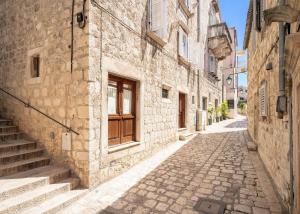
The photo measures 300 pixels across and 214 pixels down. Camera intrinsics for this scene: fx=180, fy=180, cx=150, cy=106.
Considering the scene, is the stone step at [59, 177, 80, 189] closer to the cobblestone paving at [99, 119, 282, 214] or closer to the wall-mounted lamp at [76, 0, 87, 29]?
the cobblestone paving at [99, 119, 282, 214]

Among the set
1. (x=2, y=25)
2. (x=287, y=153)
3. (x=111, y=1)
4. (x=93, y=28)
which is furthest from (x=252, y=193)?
(x=2, y=25)

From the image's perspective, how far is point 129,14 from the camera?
193 inches

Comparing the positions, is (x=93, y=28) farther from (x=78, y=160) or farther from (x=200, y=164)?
(x=200, y=164)

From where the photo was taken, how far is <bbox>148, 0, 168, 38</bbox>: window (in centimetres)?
587

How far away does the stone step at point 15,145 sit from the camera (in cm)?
385

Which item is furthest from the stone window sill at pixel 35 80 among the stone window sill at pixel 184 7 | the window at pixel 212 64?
the window at pixel 212 64

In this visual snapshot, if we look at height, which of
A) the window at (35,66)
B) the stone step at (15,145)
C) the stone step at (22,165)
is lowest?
the stone step at (22,165)

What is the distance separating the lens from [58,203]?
2953 millimetres

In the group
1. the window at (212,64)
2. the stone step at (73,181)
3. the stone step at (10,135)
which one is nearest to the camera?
the stone step at (73,181)

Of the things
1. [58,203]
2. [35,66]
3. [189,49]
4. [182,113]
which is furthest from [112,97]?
[189,49]

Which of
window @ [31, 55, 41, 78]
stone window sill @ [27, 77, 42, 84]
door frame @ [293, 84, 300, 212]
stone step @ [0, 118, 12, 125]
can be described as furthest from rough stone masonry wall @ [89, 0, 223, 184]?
door frame @ [293, 84, 300, 212]

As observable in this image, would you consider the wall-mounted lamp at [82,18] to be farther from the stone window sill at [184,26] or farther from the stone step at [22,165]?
the stone window sill at [184,26]

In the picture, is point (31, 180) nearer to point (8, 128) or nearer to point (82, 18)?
point (8, 128)

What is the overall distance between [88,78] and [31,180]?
6.87ft
